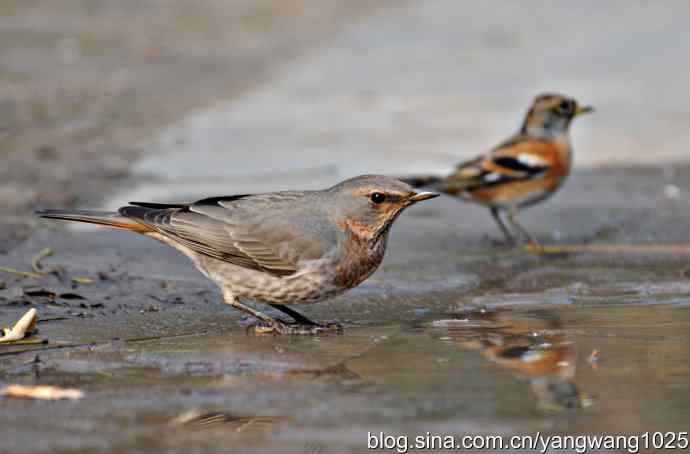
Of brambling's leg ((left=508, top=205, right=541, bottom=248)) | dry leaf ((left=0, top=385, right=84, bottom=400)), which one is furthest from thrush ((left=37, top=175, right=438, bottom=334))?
brambling's leg ((left=508, top=205, right=541, bottom=248))

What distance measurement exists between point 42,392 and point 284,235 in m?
1.95

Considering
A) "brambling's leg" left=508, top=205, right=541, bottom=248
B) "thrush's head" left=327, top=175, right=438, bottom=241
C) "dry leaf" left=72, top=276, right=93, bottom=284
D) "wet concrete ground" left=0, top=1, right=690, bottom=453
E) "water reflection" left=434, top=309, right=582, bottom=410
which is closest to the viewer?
"wet concrete ground" left=0, top=1, right=690, bottom=453

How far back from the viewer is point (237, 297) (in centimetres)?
650

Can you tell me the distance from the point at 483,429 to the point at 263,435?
779 mm

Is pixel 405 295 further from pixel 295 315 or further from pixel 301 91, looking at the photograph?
pixel 301 91

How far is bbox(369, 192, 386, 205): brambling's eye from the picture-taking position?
629cm

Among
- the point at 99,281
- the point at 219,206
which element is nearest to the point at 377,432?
the point at 219,206

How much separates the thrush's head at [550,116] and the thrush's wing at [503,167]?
0.22 meters

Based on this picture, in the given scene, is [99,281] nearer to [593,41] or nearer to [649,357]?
[649,357]

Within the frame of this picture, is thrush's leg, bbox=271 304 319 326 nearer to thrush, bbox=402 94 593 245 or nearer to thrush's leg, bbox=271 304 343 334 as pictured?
thrush's leg, bbox=271 304 343 334

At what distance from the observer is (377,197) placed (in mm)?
6293

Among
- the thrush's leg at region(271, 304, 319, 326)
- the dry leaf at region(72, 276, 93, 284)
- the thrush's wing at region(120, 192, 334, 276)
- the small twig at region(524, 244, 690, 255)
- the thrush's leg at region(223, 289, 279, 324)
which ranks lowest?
the thrush's leg at region(271, 304, 319, 326)

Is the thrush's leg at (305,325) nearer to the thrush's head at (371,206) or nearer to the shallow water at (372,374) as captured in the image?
the shallow water at (372,374)

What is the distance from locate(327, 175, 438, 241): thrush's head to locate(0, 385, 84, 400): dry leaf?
1.97 m
